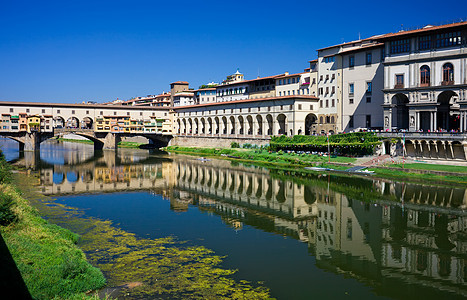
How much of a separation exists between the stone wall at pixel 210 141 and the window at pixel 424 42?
95.4 feet

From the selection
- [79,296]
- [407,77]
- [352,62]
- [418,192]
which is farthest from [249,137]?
[79,296]

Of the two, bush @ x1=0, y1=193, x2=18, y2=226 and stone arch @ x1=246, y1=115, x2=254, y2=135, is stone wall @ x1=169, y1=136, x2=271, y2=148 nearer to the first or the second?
stone arch @ x1=246, y1=115, x2=254, y2=135

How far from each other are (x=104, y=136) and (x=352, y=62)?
2175 inches

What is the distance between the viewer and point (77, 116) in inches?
3573

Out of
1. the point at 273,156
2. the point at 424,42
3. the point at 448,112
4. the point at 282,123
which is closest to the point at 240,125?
the point at 282,123

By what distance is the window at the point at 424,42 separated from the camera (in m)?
51.3

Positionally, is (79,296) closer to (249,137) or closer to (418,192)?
(418,192)

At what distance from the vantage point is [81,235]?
76.0ft

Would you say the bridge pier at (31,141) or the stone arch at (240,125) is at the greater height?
the stone arch at (240,125)

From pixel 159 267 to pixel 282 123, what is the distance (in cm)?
6182

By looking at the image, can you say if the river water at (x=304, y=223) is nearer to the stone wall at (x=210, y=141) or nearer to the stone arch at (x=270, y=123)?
the stone wall at (x=210, y=141)

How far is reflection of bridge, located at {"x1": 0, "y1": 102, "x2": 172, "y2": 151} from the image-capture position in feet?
272

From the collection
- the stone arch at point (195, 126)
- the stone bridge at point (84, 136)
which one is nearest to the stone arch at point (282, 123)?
the stone arch at point (195, 126)

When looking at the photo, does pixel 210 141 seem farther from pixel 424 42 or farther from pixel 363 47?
pixel 424 42
